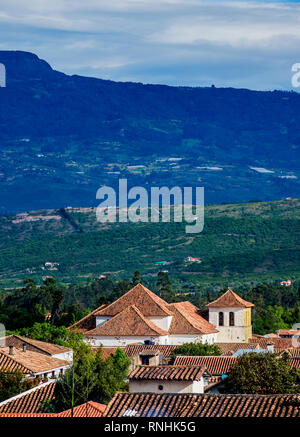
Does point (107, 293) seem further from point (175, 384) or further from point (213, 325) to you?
point (175, 384)

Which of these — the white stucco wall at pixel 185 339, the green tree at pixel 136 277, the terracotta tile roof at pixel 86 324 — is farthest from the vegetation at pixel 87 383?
the green tree at pixel 136 277

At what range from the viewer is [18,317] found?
302 ft

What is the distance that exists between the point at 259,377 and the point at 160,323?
42.8 m

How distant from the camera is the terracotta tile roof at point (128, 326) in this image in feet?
236

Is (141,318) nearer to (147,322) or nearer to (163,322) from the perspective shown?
(147,322)

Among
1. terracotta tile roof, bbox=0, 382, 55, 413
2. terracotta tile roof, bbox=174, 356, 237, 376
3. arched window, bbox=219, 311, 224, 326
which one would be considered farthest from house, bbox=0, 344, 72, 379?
arched window, bbox=219, 311, 224, 326

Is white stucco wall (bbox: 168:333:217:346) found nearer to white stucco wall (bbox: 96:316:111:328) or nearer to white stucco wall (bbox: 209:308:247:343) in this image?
white stucco wall (bbox: 96:316:111:328)

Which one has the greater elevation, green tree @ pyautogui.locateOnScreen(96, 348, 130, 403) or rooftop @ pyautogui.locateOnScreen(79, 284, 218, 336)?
green tree @ pyautogui.locateOnScreen(96, 348, 130, 403)

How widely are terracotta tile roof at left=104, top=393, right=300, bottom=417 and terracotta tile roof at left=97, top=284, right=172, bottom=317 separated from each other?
52331mm

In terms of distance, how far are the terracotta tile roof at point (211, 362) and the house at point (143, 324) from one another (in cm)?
2587

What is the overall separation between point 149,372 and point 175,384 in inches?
32.6

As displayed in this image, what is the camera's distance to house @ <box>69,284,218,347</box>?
71.9m

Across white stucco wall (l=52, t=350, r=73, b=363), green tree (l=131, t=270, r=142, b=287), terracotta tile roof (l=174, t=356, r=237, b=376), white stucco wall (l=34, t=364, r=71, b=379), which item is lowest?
green tree (l=131, t=270, r=142, b=287)

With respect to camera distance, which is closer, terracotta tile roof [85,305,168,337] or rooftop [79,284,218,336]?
terracotta tile roof [85,305,168,337]
